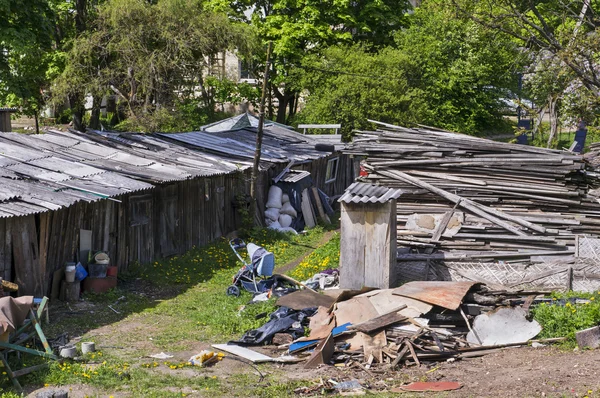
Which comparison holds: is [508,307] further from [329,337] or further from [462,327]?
[329,337]

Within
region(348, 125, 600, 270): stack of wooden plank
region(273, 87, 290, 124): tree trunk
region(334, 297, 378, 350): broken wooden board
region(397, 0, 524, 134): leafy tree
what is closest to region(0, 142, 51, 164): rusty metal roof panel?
region(348, 125, 600, 270): stack of wooden plank

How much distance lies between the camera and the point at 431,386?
35.1ft

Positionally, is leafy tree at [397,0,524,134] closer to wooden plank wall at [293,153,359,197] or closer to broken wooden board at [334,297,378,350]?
wooden plank wall at [293,153,359,197]

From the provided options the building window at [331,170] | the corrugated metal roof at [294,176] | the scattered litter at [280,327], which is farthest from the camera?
the building window at [331,170]

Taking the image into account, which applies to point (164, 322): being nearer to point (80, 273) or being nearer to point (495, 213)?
point (80, 273)

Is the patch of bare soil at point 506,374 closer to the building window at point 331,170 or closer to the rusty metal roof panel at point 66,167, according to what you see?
the rusty metal roof panel at point 66,167

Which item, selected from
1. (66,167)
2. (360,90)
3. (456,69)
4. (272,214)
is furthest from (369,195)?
(456,69)

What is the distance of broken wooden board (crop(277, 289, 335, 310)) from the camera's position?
14078 millimetres

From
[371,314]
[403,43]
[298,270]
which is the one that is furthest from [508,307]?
[403,43]

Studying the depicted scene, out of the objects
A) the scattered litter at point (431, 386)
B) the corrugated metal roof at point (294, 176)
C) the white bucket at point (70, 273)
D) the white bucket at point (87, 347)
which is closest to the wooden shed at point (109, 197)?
the white bucket at point (70, 273)

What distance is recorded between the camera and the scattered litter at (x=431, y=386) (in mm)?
10586

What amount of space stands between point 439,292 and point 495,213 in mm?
4008

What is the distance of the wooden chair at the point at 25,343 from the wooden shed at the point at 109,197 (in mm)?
2455

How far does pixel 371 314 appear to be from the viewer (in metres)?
12.9
